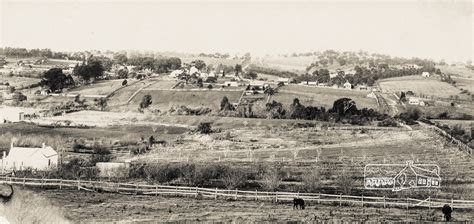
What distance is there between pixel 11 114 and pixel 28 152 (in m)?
1.78

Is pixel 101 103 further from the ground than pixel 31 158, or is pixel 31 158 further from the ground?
pixel 101 103

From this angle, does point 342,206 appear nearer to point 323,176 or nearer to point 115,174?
point 323,176

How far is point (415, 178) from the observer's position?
24.1 meters

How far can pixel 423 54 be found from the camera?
26.6 m

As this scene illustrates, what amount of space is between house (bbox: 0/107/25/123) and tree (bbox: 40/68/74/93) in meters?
1.59

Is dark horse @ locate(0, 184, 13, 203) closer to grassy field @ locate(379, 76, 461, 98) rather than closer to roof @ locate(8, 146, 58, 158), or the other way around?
roof @ locate(8, 146, 58, 158)

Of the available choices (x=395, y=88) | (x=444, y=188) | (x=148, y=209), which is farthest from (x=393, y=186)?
(x=148, y=209)

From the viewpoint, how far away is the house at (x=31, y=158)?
993 inches

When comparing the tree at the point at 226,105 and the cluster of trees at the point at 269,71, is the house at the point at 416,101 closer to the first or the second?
the cluster of trees at the point at 269,71

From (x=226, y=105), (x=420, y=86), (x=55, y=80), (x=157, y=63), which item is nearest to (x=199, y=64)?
(x=157, y=63)

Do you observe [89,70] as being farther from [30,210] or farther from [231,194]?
[231,194]

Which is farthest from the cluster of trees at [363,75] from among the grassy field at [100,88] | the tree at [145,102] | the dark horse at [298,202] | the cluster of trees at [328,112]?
the grassy field at [100,88]

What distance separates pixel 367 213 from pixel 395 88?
814cm
